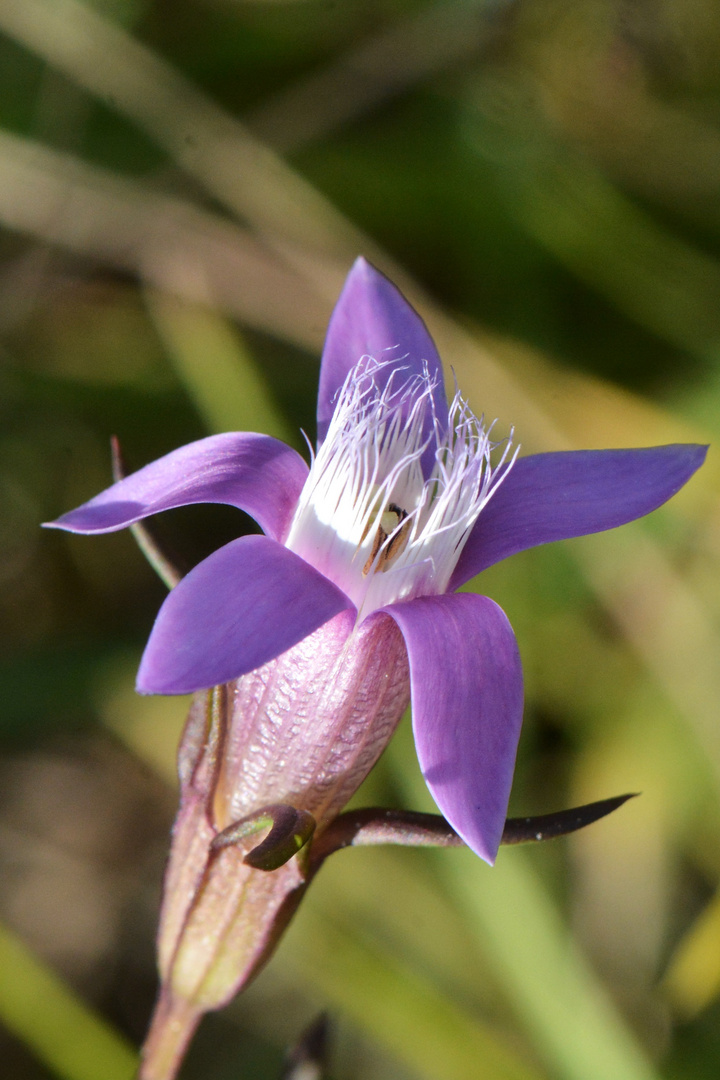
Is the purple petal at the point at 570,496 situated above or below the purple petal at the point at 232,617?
Answer: above

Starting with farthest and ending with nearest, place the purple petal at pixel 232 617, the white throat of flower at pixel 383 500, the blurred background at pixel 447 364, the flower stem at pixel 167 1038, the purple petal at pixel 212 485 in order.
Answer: the blurred background at pixel 447 364 → the flower stem at pixel 167 1038 → the white throat of flower at pixel 383 500 → the purple petal at pixel 212 485 → the purple petal at pixel 232 617

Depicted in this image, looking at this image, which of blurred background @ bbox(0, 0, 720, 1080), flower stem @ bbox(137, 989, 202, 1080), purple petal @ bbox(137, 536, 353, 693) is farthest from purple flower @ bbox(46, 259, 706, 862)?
blurred background @ bbox(0, 0, 720, 1080)

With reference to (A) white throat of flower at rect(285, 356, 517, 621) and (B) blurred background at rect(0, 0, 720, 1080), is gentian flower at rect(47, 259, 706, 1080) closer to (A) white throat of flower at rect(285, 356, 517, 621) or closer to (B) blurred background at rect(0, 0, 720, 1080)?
(A) white throat of flower at rect(285, 356, 517, 621)

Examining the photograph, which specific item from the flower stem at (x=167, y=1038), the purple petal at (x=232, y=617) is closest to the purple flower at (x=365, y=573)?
the purple petal at (x=232, y=617)

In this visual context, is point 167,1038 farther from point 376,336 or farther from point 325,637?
point 376,336

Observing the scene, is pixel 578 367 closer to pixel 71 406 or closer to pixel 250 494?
pixel 71 406

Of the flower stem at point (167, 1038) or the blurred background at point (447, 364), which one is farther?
the blurred background at point (447, 364)

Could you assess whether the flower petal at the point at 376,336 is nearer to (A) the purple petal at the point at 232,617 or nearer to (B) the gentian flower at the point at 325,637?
(B) the gentian flower at the point at 325,637

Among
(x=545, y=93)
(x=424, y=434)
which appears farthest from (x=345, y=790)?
(x=545, y=93)
